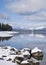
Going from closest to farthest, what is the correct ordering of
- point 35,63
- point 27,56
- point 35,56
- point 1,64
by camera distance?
point 1,64 < point 35,63 < point 27,56 < point 35,56

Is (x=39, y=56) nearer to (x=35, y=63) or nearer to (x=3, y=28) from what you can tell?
(x=35, y=63)

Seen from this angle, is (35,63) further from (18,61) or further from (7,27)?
(7,27)

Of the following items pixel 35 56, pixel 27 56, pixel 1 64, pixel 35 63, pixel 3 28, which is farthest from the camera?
pixel 3 28

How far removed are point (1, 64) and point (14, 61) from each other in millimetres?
2494

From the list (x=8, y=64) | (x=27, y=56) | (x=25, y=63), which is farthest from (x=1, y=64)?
(x=27, y=56)

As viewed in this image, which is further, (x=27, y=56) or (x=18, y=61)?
(x=27, y=56)

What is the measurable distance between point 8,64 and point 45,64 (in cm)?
420

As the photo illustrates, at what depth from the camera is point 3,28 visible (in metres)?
143

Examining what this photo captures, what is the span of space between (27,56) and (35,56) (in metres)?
2.67

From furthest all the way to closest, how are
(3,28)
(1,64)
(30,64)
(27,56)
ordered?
(3,28) → (27,56) → (30,64) → (1,64)

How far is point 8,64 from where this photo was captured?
19156 millimetres

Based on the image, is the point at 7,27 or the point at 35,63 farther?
the point at 7,27

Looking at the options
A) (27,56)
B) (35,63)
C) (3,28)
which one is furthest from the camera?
(3,28)

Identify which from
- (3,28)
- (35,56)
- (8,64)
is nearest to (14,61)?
(8,64)
